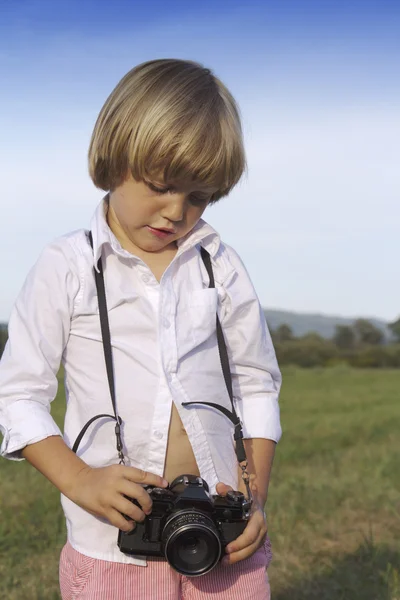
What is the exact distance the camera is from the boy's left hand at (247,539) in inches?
91.0

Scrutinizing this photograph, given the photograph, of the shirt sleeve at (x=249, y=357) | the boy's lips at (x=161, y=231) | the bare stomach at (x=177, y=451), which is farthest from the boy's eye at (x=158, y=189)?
the bare stomach at (x=177, y=451)

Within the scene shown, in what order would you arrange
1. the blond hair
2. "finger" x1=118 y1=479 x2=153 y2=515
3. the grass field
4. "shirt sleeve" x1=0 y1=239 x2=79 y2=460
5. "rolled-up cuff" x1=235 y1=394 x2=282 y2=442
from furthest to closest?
the grass field → "rolled-up cuff" x1=235 y1=394 x2=282 y2=442 → the blond hair → "shirt sleeve" x1=0 y1=239 x2=79 y2=460 → "finger" x1=118 y1=479 x2=153 y2=515

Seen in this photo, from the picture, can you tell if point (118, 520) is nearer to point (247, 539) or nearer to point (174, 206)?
point (247, 539)

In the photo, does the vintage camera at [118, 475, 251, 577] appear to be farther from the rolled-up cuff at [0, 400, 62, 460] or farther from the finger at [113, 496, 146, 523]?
the rolled-up cuff at [0, 400, 62, 460]

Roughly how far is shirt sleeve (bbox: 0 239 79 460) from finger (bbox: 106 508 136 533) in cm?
27

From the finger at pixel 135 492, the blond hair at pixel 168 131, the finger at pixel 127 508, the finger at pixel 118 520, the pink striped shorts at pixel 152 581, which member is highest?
the blond hair at pixel 168 131

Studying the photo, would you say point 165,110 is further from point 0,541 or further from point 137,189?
point 0,541

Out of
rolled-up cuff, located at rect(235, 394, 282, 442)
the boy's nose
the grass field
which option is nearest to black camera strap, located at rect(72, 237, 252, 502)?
rolled-up cuff, located at rect(235, 394, 282, 442)

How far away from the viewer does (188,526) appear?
7.15 ft

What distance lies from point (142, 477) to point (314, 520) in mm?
3544

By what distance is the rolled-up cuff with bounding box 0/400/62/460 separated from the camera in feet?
7.45

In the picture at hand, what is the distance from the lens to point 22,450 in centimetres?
232

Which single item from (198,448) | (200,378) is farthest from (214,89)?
(198,448)

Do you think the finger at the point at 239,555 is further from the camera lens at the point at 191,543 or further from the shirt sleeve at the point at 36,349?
the shirt sleeve at the point at 36,349
